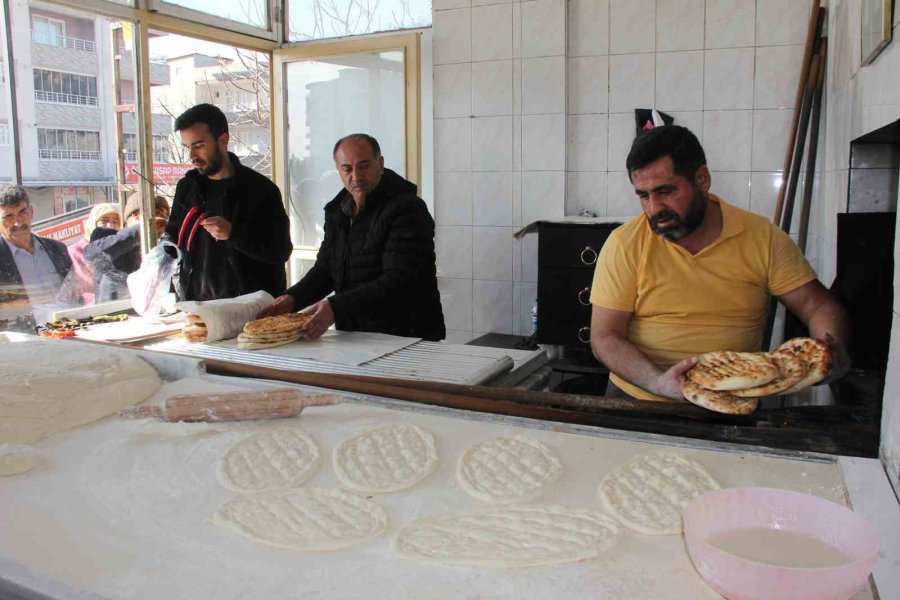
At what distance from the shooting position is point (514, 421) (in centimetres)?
148

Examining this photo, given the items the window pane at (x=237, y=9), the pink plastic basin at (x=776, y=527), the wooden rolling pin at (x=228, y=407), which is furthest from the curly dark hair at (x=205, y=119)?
the pink plastic basin at (x=776, y=527)

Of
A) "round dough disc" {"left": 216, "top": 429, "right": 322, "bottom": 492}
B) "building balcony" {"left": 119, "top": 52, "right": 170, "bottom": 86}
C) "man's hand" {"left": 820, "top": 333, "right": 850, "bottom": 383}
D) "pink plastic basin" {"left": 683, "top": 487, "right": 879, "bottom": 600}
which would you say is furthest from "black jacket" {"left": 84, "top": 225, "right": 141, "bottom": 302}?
"pink plastic basin" {"left": 683, "top": 487, "right": 879, "bottom": 600}

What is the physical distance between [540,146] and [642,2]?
3.03 feet

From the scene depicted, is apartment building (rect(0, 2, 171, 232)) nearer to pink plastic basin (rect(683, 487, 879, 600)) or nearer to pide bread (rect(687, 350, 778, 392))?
pide bread (rect(687, 350, 778, 392))

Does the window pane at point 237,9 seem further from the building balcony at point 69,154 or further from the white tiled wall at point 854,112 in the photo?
the white tiled wall at point 854,112

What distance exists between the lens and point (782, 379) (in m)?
1.54

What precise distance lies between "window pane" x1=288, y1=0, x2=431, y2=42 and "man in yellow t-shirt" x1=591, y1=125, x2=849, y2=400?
285 centimetres

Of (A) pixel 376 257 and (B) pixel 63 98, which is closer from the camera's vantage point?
(A) pixel 376 257

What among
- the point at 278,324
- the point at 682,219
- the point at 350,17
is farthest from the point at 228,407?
the point at 350,17

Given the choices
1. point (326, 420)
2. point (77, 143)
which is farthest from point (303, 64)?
point (326, 420)

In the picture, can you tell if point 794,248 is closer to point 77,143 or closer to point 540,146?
point 540,146

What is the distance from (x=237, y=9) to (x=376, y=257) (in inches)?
108

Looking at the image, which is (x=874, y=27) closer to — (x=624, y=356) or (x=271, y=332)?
(x=624, y=356)

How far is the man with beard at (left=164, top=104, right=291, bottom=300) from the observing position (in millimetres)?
2994
